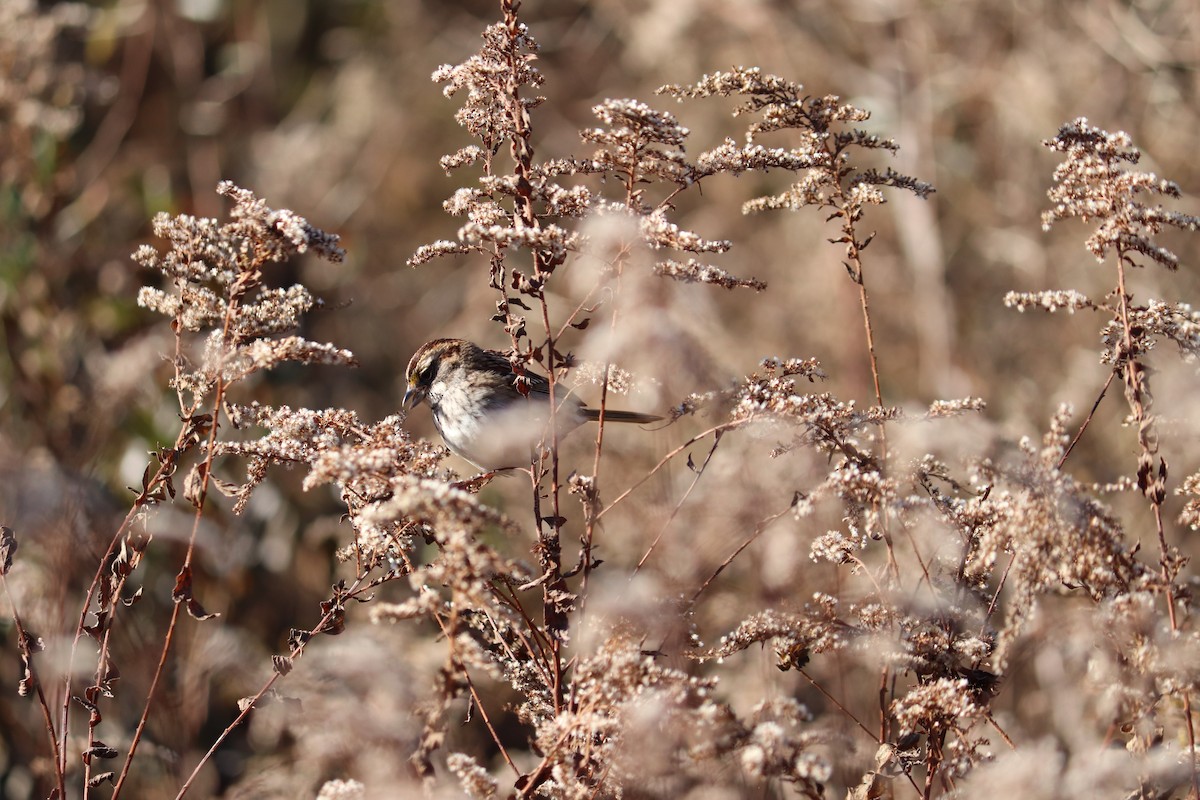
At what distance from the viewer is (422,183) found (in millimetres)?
8219

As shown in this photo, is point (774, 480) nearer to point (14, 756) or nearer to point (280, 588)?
point (14, 756)

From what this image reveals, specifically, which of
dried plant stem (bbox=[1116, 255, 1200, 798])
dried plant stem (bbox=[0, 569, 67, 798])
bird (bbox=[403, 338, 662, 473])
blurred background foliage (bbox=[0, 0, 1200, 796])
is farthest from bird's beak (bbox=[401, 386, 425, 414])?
dried plant stem (bbox=[1116, 255, 1200, 798])

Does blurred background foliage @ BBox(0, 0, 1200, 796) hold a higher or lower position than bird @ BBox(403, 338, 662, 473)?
higher

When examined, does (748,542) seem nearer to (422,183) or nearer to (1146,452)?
(1146,452)

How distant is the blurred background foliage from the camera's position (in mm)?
4500

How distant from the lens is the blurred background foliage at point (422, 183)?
4.50m

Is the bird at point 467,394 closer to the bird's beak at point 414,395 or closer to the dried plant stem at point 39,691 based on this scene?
the bird's beak at point 414,395

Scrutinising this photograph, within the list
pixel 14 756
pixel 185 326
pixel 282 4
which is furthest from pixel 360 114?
pixel 185 326

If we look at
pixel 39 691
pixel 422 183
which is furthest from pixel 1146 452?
pixel 422 183

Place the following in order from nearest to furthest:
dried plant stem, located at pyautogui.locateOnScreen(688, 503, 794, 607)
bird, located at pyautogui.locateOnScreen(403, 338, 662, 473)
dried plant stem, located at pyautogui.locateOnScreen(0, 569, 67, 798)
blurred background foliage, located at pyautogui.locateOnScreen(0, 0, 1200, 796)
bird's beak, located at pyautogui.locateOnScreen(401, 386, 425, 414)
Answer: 1. dried plant stem, located at pyautogui.locateOnScreen(0, 569, 67, 798)
2. dried plant stem, located at pyautogui.locateOnScreen(688, 503, 794, 607)
3. bird, located at pyautogui.locateOnScreen(403, 338, 662, 473)
4. bird's beak, located at pyautogui.locateOnScreen(401, 386, 425, 414)
5. blurred background foliage, located at pyautogui.locateOnScreen(0, 0, 1200, 796)

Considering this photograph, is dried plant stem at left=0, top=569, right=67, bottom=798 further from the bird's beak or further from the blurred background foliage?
the bird's beak

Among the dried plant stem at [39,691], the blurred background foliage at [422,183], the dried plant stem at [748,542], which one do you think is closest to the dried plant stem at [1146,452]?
the dried plant stem at [748,542]

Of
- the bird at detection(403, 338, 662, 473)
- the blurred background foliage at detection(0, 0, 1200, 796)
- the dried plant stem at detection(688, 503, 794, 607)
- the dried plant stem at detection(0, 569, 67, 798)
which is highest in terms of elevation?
the blurred background foliage at detection(0, 0, 1200, 796)

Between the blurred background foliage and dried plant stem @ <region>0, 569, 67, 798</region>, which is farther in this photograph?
the blurred background foliage
